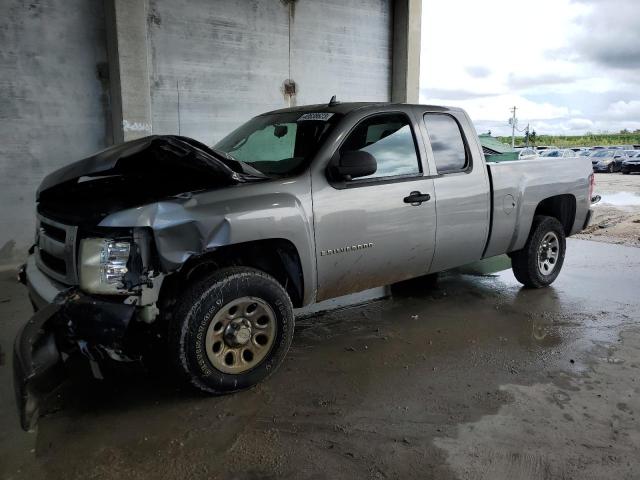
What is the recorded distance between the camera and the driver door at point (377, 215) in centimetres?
345

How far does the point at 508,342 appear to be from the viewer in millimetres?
4027

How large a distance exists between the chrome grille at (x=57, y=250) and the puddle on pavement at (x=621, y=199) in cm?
1367

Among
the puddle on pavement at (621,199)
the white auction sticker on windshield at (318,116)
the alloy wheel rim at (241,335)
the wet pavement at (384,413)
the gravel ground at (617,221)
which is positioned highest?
the white auction sticker on windshield at (318,116)

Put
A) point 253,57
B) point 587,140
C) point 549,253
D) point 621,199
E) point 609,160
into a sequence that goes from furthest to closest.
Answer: point 587,140
point 609,160
point 621,199
point 253,57
point 549,253

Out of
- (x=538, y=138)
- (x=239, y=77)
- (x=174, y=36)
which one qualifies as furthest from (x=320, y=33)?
(x=538, y=138)

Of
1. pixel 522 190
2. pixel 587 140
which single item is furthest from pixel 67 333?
pixel 587 140

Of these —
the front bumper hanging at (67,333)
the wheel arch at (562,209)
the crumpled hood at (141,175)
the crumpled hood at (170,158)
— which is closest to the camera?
the front bumper hanging at (67,333)

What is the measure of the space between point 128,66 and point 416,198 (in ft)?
16.1

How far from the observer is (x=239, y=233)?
9.78 ft

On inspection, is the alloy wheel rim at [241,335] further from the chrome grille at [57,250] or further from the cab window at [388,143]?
the cab window at [388,143]

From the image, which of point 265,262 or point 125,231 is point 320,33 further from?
point 125,231

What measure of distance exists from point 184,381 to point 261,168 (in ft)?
5.34

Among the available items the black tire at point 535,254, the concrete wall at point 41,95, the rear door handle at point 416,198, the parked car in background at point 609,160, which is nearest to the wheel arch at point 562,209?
the black tire at point 535,254

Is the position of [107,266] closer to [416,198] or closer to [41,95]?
[416,198]
